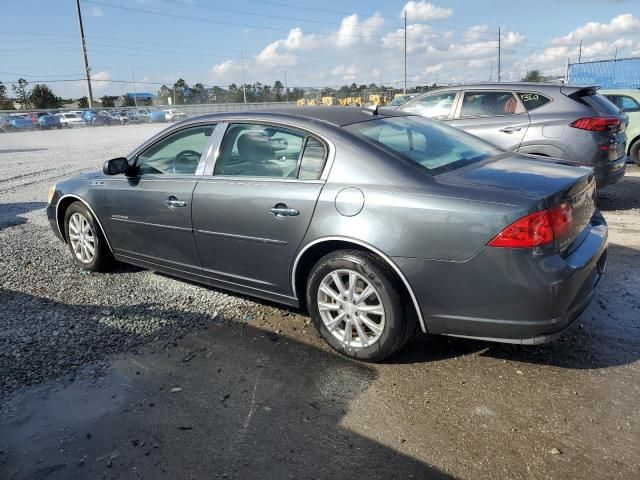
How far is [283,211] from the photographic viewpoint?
347 centimetres

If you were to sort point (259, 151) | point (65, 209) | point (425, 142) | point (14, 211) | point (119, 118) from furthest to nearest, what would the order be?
point (119, 118), point (14, 211), point (65, 209), point (259, 151), point (425, 142)

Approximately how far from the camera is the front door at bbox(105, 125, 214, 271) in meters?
4.14

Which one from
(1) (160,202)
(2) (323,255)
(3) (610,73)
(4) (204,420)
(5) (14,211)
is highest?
(3) (610,73)

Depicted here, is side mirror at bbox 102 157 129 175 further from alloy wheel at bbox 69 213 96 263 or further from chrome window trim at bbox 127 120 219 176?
alloy wheel at bbox 69 213 96 263

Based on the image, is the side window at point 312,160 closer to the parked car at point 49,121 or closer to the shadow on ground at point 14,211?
the shadow on ground at point 14,211

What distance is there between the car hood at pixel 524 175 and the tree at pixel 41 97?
64515 mm

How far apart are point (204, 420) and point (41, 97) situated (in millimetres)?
65675

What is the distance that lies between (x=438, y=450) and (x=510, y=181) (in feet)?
5.19

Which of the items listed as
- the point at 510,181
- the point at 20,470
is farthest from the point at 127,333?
the point at 510,181

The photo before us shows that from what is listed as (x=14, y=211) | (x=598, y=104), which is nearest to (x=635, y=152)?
(x=598, y=104)

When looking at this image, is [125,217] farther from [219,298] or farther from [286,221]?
[286,221]

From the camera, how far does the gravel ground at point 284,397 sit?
98.9 inches

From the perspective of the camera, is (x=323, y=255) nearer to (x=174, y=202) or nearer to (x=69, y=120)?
(x=174, y=202)

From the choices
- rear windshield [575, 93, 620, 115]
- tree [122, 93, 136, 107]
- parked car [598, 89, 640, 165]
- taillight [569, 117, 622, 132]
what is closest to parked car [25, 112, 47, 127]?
tree [122, 93, 136, 107]
